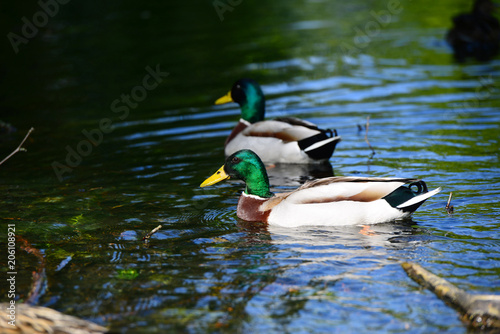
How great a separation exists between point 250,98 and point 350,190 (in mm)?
4845

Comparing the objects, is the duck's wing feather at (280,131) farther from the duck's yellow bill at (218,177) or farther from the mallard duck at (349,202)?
the mallard duck at (349,202)

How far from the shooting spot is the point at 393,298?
17.8ft

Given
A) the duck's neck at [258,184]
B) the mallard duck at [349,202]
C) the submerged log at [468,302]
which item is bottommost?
the submerged log at [468,302]

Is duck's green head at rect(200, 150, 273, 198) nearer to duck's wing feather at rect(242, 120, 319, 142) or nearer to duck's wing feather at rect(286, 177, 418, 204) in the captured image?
duck's wing feather at rect(286, 177, 418, 204)

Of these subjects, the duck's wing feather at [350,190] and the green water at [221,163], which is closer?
the green water at [221,163]

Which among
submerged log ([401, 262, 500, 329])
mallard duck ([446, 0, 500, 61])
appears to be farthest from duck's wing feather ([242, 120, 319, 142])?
mallard duck ([446, 0, 500, 61])

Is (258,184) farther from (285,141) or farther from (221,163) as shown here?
(285,141)

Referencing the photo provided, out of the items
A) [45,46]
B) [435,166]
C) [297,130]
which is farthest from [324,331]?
[45,46]

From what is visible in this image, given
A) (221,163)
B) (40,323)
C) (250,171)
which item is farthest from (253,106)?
(40,323)

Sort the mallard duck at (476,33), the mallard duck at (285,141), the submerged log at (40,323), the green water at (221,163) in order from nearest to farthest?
the submerged log at (40,323) → the green water at (221,163) → the mallard duck at (285,141) → the mallard duck at (476,33)

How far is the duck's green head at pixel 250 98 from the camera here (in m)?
11.9

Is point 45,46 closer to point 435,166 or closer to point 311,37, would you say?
point 311,37

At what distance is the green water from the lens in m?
5.61

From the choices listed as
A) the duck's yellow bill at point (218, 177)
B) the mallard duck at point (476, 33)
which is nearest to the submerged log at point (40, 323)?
the duck's yellow bill at point (218, 177)
